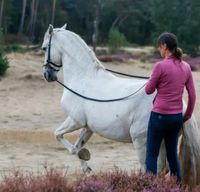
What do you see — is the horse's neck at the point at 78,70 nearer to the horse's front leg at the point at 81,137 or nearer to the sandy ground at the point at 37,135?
the horse's front leg at the point at 81,137

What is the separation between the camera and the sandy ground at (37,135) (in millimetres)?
10750

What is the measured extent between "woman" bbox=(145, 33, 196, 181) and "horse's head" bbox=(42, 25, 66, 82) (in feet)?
7.28

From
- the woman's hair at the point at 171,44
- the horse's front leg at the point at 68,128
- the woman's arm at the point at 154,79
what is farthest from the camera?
the horse's front leg at the point at 68,128

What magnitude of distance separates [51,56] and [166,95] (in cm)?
245

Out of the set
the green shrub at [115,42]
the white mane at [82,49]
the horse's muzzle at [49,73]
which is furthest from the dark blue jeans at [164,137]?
the green shrub at [115,42]

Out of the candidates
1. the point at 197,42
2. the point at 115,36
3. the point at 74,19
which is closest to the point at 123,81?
the point at 115,36

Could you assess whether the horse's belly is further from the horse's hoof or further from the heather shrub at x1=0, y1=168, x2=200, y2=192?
the heather shrub at x1=0, y1=168, x2=200, y2=192

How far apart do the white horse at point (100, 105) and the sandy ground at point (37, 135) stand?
0.81m

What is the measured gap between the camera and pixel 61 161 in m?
10.9

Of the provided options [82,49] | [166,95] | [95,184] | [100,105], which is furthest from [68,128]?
[95,184]

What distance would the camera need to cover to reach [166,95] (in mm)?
7098

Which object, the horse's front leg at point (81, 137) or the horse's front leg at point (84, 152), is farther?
the horse's front leg at point (84, 152)

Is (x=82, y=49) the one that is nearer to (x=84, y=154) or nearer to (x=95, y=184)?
(x=84, y=154)

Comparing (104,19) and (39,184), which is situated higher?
(39,184)
